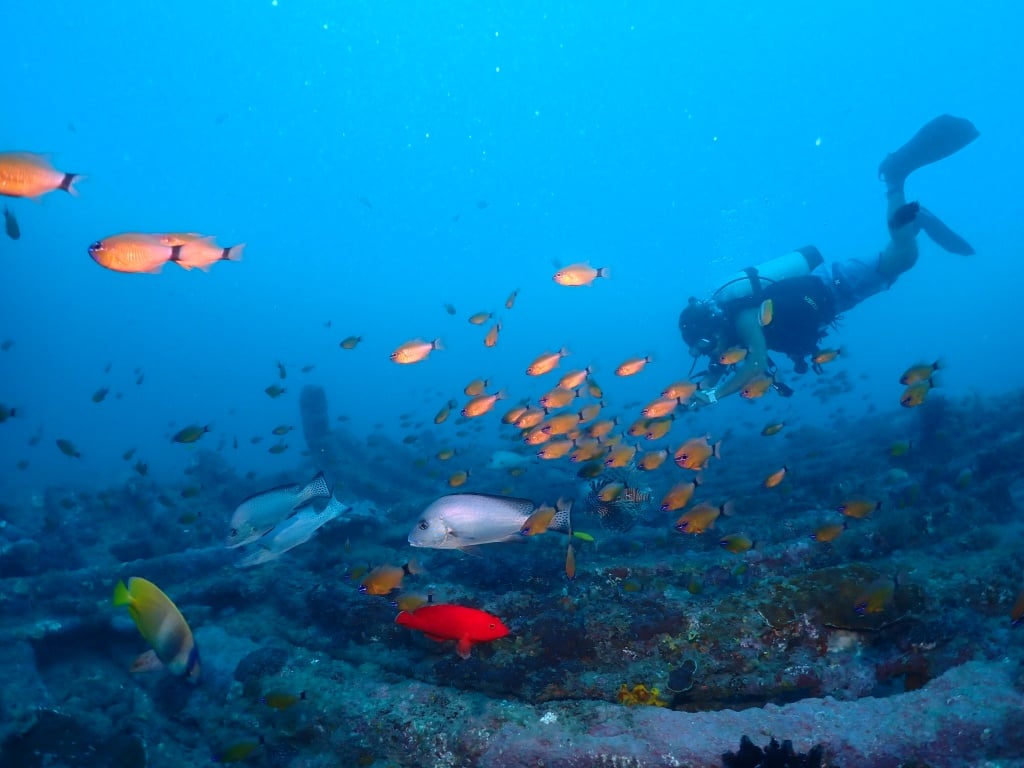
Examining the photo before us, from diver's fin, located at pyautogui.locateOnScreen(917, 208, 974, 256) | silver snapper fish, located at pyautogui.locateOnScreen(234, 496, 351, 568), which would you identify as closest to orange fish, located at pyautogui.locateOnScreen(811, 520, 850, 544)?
silver snapper fish, located at pyautogui.locateOnScreen(234, 496, 351, 568)

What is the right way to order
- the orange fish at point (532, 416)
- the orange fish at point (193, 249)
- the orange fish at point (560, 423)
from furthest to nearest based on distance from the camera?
the orange fish at point (532, 416) → the orange fish at point (560, 423) → the orange fish at point (193, 249)

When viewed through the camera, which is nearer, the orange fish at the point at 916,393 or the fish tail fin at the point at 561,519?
the fish tail fin at the point at 561,519

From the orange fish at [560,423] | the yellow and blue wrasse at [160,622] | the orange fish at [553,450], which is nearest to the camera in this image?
the yellow and blue wrasse at [160,622]

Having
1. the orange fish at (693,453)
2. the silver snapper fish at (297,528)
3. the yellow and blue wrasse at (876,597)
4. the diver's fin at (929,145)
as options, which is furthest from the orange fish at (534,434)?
the diver's fin at (929,145)

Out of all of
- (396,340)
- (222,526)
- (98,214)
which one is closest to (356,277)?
(396,340)

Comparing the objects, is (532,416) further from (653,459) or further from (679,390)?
(679,390)

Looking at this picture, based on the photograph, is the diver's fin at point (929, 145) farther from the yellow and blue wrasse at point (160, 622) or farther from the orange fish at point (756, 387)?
the yellow and blue wrasse at point (160, 622)

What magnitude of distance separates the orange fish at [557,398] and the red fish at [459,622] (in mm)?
4538

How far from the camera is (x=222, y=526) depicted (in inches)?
551

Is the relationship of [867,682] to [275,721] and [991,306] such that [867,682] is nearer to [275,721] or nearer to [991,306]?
[275,721]

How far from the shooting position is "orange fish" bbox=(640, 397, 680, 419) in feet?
25.8

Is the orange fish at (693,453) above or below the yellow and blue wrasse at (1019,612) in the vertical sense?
above

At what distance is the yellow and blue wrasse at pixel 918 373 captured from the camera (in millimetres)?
6754

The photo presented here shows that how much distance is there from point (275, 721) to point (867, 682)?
5548 mm
